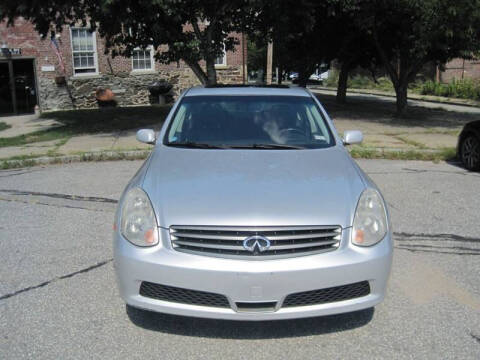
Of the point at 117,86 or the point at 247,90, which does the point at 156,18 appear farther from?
the point at 117,86

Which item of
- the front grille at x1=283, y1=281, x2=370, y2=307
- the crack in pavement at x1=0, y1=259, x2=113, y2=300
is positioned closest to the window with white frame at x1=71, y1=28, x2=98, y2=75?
the crack in pavement at x1=0, y1=259, x2=113, y2=300

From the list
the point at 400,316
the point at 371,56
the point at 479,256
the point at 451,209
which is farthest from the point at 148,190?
the point at 371,56

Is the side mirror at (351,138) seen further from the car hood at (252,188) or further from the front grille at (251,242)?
the front grille at (251,242)

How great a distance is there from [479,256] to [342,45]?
Result: 58.8ft

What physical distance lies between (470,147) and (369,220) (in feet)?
21.5

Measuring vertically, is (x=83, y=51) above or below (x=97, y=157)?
above

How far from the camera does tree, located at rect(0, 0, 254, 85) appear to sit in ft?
40.9

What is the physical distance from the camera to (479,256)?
4.78 meters

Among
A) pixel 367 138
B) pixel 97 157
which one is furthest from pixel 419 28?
pixel 97 157

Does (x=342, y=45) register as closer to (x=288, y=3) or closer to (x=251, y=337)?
(x=288, y=3)

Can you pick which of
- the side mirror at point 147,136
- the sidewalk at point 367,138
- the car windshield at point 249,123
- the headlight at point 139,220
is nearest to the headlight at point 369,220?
the car windshield at point 249,123

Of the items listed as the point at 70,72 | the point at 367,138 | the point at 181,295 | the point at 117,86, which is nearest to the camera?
the point at 181,295

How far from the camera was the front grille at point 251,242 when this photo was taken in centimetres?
299

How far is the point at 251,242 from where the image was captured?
298 cm
